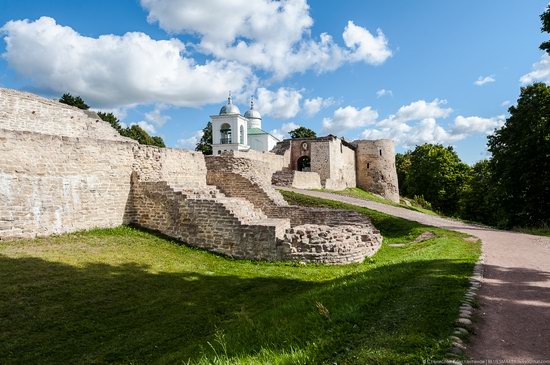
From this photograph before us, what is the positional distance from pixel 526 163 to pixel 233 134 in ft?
146

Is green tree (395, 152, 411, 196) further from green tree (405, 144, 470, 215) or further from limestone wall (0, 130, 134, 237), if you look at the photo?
limestone wall (0, 130, 134, 237)

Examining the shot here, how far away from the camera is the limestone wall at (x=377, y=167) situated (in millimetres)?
42406

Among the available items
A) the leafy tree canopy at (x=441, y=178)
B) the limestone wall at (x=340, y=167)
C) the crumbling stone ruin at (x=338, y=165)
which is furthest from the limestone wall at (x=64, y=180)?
the leafy tree canopy at (x=441, y=178)

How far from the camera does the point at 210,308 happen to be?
739cm

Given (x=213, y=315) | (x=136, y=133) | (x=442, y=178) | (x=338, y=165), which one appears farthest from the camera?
(x=136, y=133)

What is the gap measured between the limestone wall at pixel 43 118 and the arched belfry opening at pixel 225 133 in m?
40.6

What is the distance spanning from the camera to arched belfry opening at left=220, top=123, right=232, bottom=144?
59625 mm

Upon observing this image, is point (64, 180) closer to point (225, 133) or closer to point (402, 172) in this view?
point (225, 133)

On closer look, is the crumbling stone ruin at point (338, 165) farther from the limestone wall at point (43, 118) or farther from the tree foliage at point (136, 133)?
the tree foliage at point (136, 133)

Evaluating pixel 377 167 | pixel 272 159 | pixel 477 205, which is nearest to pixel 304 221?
pixel 272 159

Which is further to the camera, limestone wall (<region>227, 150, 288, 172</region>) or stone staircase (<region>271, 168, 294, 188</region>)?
limestone wall (<region>227, 150, 288, 172</region>)

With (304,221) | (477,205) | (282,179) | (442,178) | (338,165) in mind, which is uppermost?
(338,165)

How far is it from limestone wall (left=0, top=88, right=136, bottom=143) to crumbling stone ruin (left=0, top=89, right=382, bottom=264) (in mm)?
42

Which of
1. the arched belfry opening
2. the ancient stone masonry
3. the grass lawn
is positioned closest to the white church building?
the arched belfry opening
